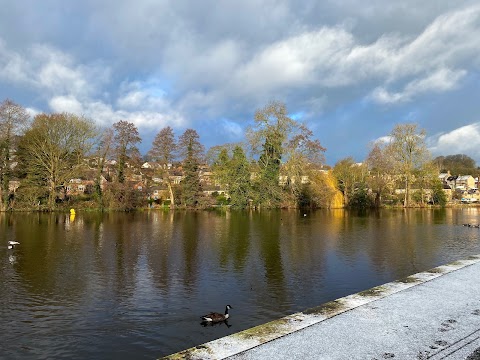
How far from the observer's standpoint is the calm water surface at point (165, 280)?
896 cm

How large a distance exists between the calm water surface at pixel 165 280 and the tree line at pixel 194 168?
983 inches

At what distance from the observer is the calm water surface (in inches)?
353

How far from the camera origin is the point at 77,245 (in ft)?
70.2

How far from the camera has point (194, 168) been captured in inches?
2245

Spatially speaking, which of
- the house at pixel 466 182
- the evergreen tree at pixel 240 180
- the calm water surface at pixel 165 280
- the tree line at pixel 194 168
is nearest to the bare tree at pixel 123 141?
the tree line at pixel 194 168

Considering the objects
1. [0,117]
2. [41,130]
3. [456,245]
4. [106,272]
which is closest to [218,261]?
[106,272]

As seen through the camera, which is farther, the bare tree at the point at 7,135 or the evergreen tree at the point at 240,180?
the evergreen tree at the point at 240,180

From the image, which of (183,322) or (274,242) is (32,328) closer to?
(183,322)

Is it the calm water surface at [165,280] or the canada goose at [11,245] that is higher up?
the canada goose at [11,245]

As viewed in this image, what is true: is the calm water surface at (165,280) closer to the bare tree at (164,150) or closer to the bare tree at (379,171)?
the bare tree at (164,150)

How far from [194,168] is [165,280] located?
143ft

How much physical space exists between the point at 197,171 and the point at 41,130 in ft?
71.1

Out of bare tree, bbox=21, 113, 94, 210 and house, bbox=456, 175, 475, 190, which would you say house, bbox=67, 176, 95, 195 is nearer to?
bare tree, bbox=21, 113, 94, 210

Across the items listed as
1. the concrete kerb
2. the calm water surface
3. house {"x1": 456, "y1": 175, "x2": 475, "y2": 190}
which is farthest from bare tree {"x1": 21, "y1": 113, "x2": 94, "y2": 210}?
house {"x1": 456, "y1": 175, "x2": 475, "y2": 190}
